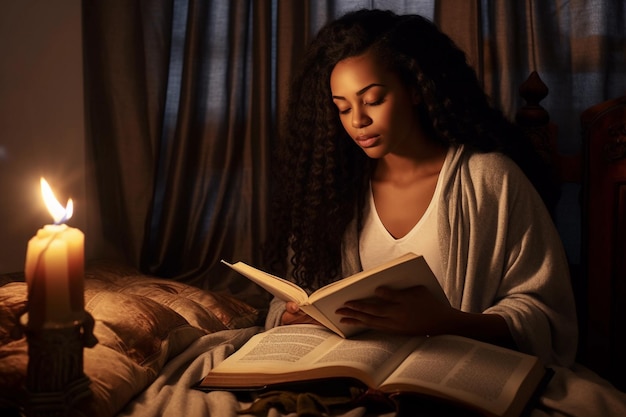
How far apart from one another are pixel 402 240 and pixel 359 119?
12.2 inches

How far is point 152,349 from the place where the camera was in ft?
4.17

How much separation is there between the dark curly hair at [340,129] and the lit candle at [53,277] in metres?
0.90

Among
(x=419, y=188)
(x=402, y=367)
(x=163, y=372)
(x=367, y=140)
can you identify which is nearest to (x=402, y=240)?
(x=419, y=188)

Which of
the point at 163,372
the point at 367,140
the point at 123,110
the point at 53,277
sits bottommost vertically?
the point at 163,372

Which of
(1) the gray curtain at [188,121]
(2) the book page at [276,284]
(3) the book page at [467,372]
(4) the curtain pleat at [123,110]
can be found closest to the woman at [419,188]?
(3) the book page at [467,372]

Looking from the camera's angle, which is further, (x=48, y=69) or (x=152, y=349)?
(x=48, y=69)

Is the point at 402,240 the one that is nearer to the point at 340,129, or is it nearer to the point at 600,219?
the point at 340,129

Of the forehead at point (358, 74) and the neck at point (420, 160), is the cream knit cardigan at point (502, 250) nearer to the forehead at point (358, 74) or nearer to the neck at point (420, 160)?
the neck at point (420, 160)

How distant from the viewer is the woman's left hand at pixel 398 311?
116cm

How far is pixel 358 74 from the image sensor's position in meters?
1.44

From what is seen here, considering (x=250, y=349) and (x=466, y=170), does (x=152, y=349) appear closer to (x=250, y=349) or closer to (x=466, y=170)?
(x=250, y=349)

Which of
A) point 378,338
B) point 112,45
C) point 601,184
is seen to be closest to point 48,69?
point 112,45

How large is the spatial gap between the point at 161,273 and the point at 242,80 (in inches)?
27.1

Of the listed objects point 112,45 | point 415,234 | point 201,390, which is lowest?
point 201,390
